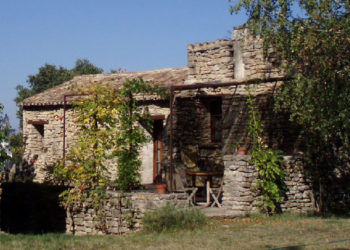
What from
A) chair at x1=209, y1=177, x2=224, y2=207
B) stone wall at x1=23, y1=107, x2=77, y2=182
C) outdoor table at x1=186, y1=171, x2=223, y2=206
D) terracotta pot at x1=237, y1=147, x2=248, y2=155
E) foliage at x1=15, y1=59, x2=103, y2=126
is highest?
foliage at x1=15, y1=59, x2=103, y2=126

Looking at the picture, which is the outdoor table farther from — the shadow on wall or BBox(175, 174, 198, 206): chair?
the shadow on wall

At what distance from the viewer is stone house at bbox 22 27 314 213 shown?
46.6 ft

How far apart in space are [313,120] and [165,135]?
21.4 ft

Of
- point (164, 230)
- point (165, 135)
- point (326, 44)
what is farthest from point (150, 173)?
point (326, 44)

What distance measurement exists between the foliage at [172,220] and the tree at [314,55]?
2911 millimetres

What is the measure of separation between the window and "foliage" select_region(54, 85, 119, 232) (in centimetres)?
392

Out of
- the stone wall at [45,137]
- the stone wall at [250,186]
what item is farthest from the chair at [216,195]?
the stone wall at [45,137]

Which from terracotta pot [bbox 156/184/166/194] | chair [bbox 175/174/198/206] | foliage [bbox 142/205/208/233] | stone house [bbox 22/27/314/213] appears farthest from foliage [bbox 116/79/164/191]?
foliage [bbox 142/205/208/233]

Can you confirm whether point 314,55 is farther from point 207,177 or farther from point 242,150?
point 207,177

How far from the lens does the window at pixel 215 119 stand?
17.8 metres

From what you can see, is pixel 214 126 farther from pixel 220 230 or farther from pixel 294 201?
pixel 220 230

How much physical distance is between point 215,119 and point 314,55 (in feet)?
22.9

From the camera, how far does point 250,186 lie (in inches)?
546

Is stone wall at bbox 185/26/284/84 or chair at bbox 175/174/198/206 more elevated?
stone wall at bbox 185/26/284/84
